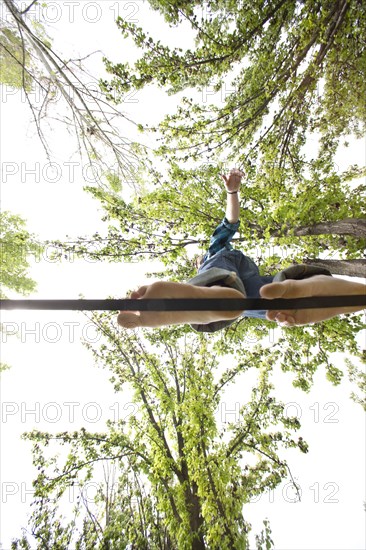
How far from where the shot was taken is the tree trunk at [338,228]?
355cm

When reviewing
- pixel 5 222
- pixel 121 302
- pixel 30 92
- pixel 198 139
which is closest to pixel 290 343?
pixel 198 139

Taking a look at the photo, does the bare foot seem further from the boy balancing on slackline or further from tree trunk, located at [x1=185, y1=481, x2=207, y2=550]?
tree trunk, located at [x1=185, y1=481, x2=207, y2=550]

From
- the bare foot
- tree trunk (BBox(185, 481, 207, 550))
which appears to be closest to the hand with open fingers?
the bare foot

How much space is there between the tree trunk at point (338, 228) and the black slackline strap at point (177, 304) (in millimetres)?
3283

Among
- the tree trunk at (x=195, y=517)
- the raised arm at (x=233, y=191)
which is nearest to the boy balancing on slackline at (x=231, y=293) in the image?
the raised arm at (x=233, y=191)

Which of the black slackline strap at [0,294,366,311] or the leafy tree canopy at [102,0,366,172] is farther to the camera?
the leafy tree canopy at [102,0,366,172]

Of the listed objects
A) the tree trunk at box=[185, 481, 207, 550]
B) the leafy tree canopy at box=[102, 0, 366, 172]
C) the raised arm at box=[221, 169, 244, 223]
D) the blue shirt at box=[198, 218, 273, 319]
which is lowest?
the tree trunk at box=[185, 481, 207, 550]

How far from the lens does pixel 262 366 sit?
6.17 meters

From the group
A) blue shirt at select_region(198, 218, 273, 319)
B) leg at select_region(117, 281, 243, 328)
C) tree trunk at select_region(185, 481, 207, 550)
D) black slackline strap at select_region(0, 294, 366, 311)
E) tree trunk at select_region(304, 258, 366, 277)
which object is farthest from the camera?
tree trunk at select_region(185, 481, 207, 550)

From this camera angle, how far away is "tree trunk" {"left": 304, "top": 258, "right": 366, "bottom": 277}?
353 cm

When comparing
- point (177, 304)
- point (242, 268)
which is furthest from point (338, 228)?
point (177, 304)

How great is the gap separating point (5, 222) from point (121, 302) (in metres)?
8.15

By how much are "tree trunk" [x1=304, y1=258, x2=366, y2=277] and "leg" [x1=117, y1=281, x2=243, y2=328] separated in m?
2.92

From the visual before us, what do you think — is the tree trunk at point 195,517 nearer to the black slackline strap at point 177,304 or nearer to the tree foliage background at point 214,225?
the tree foliage background at point 214,225
